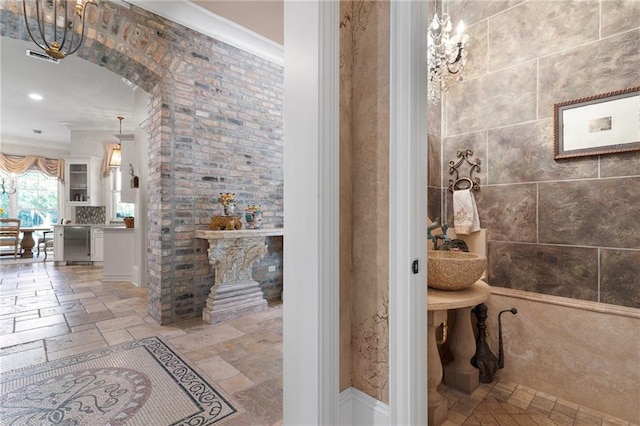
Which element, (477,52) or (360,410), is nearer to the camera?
(360,410)

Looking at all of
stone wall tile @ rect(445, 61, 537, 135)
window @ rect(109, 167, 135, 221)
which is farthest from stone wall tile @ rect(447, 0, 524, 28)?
window @ rect(109, 167, 135, 221)

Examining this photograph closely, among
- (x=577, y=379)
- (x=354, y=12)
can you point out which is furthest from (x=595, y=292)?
(x=354, y=12)

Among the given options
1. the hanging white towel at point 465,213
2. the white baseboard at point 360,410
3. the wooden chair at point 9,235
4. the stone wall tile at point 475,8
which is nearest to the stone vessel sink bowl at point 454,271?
the hanging white towel at point 465,213

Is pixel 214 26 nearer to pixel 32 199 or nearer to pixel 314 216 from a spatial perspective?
pixel 314 216

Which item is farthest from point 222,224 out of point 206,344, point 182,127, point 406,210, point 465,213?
point 406,210

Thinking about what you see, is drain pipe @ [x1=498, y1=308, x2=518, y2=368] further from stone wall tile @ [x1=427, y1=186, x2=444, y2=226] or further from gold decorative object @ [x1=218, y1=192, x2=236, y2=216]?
gold decorative object @ [x1=218, y1=192, x2=236, y2=216]

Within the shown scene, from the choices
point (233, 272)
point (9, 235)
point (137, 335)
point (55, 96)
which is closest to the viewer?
point (137, 335)

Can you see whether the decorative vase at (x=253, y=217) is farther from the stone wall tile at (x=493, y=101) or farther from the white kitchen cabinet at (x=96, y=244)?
the white kitchen cabinet at (x=96, y=244)

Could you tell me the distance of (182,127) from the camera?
3.07 m

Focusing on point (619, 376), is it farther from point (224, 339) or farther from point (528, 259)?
point (224, 339)

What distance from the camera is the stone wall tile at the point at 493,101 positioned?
6.51 feet

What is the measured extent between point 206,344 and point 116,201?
252 inches

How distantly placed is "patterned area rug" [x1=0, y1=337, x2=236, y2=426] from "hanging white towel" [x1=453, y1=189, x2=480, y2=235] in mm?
1929

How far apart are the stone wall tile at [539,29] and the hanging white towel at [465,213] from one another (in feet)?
3.11
